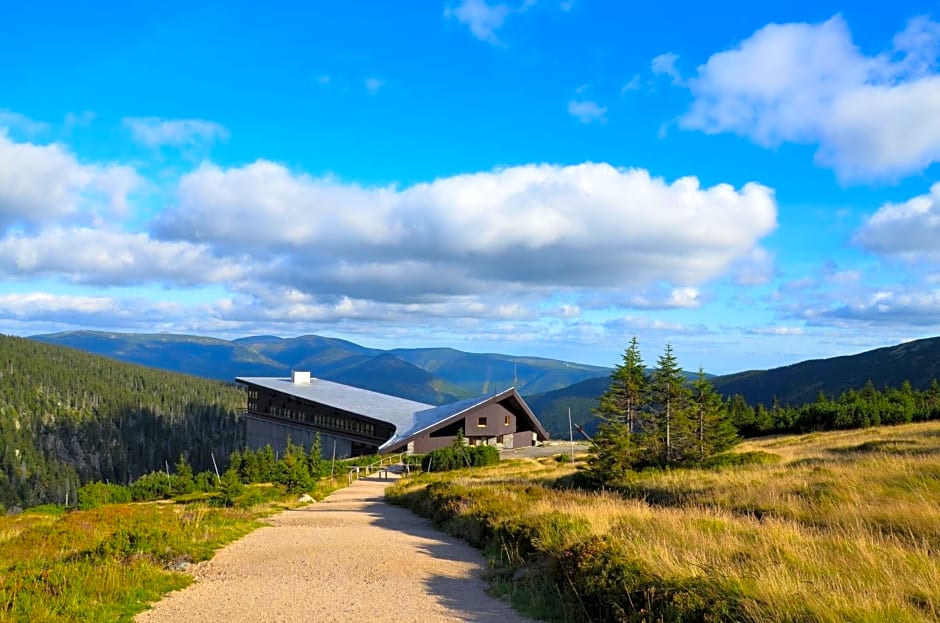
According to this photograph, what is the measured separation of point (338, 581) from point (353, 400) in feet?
225

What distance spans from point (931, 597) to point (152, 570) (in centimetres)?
1022

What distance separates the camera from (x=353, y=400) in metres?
76.4

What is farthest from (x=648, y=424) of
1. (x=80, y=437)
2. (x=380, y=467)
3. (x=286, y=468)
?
(x=80, y=437)

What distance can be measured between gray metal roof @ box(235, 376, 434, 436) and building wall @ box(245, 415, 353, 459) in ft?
12.6

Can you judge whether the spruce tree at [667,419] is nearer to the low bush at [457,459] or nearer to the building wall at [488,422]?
the low bush at [457,459]

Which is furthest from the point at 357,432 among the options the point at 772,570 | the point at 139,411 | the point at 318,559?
the point at 139,411

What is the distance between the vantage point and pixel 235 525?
50.3ft

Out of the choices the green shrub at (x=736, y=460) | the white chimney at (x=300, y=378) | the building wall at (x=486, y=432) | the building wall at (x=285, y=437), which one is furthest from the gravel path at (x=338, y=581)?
the white chimney at (x=300, y=378)

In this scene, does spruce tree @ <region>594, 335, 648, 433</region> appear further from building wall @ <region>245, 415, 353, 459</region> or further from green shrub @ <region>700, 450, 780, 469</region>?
building wall @ <region>245, 415, 353, 459</region>

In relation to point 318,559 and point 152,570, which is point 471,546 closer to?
point 318,559

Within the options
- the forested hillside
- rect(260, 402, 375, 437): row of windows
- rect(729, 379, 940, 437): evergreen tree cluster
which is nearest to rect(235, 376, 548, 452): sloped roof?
rect(260, 402, 375, 437): row of windows

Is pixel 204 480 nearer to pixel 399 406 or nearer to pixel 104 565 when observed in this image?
pixel 399 406

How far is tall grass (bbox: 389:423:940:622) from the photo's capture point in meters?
6.14

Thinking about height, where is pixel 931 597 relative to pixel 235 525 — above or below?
above
